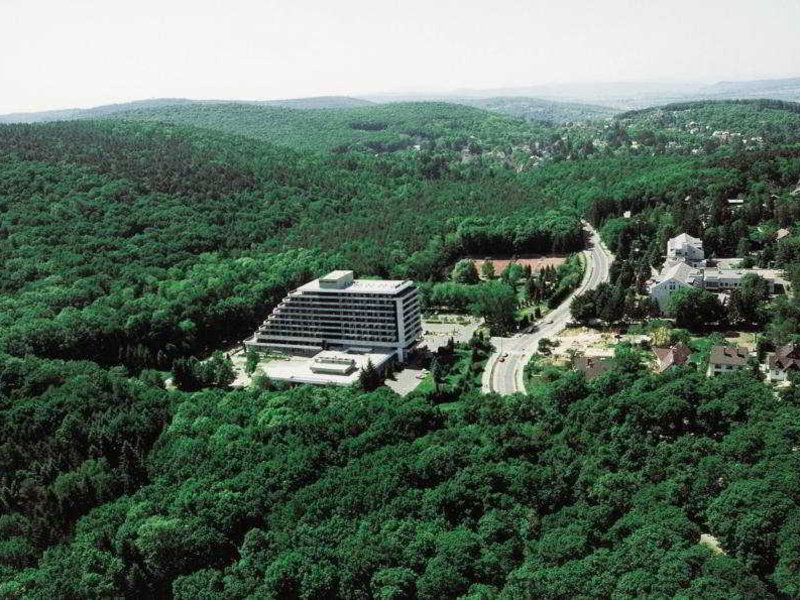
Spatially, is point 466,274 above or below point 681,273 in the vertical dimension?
below

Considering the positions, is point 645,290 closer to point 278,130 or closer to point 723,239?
point 723,239

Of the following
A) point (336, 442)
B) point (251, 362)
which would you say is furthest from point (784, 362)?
point (251, 362)

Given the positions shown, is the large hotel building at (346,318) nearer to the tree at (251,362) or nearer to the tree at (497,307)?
the tree at (251,362)

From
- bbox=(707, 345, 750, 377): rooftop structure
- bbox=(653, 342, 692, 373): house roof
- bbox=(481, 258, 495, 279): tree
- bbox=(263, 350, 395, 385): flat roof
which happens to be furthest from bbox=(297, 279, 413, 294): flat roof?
bbox=(707, 345, 750, 377): rooftop structure

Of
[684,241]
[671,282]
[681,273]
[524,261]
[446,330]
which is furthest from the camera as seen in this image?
[524,261]

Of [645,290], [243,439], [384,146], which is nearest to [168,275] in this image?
[243,439]

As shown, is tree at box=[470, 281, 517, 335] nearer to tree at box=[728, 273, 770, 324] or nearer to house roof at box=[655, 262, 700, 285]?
house roof at box=[655, 262, 700, 285]

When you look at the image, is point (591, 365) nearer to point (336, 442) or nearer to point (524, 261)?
point (336, 442)

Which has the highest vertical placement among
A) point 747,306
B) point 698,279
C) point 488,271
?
point 698,279
